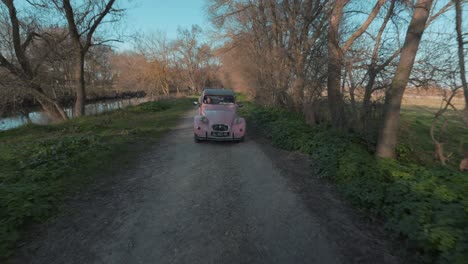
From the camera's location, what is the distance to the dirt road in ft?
8.86

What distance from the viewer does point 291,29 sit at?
10.5 m

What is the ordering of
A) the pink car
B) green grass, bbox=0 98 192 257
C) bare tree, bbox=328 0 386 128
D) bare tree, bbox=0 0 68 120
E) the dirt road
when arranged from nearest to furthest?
the dirt road < green grass, bbox=0 98 192 257 < bare tree, bbox=328 0 386 128 < the pink car < bare tree, bbox=0 0 68 120

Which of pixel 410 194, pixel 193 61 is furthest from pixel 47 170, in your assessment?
pixel 193 61

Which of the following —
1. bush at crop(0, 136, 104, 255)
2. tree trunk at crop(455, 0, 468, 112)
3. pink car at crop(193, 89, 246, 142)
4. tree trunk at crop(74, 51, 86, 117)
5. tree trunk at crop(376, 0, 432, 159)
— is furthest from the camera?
tree trunk at crop(74, 51, 86, 117)

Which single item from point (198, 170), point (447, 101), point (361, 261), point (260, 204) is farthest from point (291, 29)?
point (361, 261)

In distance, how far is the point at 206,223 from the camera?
3332 millimetres

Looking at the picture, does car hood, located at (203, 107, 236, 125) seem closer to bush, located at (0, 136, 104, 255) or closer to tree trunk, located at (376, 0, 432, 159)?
bush, located at (0, 136, 104, 255)

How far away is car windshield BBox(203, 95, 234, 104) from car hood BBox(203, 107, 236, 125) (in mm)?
982

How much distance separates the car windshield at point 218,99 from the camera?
9.63 meters

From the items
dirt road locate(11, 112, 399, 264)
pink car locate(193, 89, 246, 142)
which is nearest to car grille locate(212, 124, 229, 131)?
pink car locate(193, 89, 246, 142)

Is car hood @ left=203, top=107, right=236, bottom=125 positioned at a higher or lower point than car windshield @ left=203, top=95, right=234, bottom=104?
lower

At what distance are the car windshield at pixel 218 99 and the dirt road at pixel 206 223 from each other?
462 centimetres

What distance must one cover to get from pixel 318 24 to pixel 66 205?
10154mm

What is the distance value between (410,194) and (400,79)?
2.86 m
